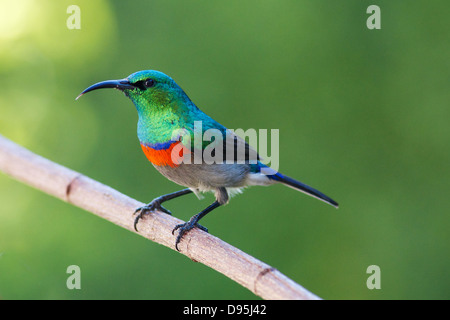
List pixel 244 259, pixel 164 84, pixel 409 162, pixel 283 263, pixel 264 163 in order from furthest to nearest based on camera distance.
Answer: pixel 409 162
pixel 283 263
pixel 264 163
pixel 164 84
pixel 244 259

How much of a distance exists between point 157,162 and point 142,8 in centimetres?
232

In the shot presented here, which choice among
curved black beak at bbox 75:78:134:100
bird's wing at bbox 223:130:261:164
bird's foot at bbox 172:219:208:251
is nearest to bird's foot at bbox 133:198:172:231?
bird's foot at bbox 172:219:208:251

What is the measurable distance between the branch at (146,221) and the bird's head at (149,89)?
19.0 inches

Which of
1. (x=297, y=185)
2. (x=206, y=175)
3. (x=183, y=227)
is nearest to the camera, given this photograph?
(x=183, y=227)

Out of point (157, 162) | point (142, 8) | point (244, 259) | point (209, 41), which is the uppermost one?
point (142, 8)

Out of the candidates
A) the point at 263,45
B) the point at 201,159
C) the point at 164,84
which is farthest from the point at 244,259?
the point at 263,45

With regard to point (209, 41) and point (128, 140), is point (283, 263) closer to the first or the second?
point (128, 140)

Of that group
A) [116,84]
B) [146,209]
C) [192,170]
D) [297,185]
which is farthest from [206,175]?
[116,84]

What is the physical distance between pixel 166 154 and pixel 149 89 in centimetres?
29

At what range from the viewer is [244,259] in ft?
6.10

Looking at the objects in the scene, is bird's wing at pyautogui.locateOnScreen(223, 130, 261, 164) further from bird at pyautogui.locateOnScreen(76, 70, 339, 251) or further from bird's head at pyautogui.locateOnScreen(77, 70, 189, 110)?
bird's head at pyautogui.locateOnScreen(77, 70, 189, 110)

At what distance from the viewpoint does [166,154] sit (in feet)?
7.34

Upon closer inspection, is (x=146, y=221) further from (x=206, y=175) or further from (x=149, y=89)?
(x=149, y=89)

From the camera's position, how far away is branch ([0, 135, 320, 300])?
1.72 metres
